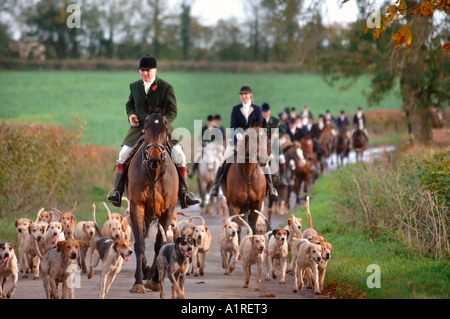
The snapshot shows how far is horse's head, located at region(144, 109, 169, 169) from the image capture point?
9797mm

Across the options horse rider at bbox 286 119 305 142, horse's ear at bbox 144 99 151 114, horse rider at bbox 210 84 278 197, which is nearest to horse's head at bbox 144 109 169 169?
horse's ear at bbox 144 99 151 114

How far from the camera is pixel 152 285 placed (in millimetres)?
10258

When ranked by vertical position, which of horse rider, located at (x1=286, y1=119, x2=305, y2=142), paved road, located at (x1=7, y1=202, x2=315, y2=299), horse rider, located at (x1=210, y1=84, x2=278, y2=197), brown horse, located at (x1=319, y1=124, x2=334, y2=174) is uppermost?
horse rider, located at (x1=210, y1=84, x2=278, y2=197)

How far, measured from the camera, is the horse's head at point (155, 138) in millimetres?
9797

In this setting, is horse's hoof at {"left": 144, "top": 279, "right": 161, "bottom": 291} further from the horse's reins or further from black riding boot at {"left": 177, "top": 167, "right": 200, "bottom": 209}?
black riding boot at {"left": 177, "top": 167, "right": 200, "bottom": 209}

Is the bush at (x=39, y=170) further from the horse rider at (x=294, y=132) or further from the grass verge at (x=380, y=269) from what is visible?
the horse rider at (x=294, y=132)

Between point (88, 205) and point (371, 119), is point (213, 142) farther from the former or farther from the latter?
point (371, 119)

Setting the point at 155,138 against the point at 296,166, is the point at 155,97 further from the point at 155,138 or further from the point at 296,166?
the point at 296,166

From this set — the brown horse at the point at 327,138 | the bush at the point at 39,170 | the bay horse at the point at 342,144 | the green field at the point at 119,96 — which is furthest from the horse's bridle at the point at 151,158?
the bay horse at the point at 342,144

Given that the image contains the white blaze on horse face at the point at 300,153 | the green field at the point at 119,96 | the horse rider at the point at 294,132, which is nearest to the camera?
the white blaze on horse face at the point at 300,153

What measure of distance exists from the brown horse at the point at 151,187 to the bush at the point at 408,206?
13.5 ft

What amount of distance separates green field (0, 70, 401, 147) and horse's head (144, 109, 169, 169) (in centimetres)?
2193

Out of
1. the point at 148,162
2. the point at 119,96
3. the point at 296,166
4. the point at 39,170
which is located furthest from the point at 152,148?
the point at 119,96

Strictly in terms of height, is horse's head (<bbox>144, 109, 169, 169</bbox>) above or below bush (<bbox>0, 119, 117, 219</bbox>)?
above
